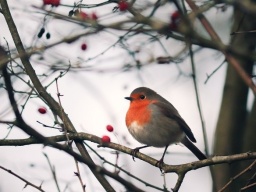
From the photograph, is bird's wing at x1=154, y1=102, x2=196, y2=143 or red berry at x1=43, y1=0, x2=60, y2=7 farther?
bird's wing at x1=154, y1=102, x2=196, y2=143

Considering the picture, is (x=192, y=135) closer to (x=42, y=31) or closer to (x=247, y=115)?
(x=247, y=115)

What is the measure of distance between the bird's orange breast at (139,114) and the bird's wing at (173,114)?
0.60 ft

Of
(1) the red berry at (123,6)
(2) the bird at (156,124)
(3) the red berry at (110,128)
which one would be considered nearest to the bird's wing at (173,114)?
(2) the bird at (156,124)

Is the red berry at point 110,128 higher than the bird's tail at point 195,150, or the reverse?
the bird's tail at point 195,150

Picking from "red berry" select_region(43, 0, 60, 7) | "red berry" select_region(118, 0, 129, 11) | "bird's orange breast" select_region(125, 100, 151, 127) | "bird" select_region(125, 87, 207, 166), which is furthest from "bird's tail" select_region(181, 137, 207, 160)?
"red berry" select_region(118, 0, 129, 11)

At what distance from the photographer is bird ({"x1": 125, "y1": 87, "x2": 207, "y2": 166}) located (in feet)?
20.5

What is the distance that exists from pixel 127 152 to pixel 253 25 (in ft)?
7.08

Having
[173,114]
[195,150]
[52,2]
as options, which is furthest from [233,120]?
[52,2]

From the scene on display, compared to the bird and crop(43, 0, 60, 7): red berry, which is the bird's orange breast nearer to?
the bird

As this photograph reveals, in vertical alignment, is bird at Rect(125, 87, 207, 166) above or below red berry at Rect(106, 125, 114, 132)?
above

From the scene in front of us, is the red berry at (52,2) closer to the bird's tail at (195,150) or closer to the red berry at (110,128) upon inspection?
the red berry at (110,128)

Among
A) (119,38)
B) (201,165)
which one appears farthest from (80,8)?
(201,165)

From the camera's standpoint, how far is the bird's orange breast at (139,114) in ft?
20.7

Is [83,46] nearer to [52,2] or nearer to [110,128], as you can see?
[52,2]
